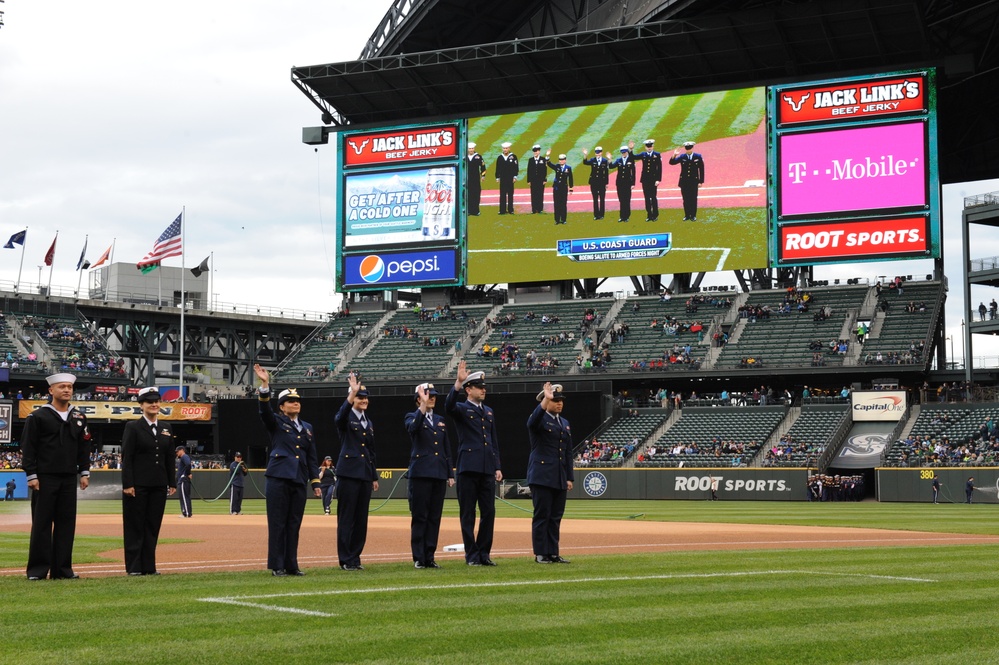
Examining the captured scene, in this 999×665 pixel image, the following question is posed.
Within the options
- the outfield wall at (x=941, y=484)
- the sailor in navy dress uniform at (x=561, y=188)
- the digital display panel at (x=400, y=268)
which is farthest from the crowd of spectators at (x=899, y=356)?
the digital display panel at (x=400, y=268)

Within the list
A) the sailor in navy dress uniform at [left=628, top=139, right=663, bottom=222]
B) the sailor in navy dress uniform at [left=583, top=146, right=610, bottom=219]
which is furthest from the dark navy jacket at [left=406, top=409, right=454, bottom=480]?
the sailor in navy dress uniform at [left=583, top=146, right=610, bottom=219]

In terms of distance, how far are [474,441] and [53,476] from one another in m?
4.47

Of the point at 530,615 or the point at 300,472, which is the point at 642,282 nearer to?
the point at 300,472

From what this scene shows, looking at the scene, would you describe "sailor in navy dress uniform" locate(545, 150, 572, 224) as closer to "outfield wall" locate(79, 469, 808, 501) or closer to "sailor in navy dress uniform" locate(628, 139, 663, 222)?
"sailor in navy dress uniform" locate(628, 139, 663, 222)

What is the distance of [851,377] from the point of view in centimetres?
5484

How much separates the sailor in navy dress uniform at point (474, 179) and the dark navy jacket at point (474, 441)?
163 feet

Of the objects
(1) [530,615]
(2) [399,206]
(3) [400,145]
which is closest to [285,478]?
(1) [530,615]

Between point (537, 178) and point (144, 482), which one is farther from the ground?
point (537, 178)

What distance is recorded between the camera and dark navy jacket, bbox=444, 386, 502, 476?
14.1 meters

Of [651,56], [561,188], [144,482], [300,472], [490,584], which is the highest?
[651,56]

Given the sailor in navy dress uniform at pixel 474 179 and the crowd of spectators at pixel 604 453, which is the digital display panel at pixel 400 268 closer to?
the sailor in navy dress uniform at pixel 474 179

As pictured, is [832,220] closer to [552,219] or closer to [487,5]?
[552,219]

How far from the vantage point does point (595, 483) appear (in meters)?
49.8

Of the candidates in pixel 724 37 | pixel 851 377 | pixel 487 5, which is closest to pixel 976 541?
pixel 851 377
